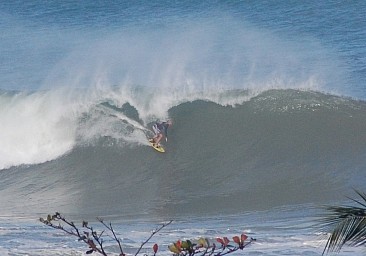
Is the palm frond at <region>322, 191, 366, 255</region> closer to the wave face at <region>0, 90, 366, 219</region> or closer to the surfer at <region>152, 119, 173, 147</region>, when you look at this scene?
the wave face at <region>0, 90, 366, 219</region>

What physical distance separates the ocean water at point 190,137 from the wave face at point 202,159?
4cm

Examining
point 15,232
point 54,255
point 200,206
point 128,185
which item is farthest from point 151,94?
point 54,255

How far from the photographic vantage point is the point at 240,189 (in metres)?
15.9

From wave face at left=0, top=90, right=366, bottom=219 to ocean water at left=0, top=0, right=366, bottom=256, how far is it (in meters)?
0.04

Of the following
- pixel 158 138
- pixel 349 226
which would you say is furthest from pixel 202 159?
pixel 349 226

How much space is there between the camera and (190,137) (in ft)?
63.4

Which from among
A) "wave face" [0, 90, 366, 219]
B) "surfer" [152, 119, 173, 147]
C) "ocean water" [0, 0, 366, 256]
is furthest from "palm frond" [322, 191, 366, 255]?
"surfer" [152, 119, 173, 147]

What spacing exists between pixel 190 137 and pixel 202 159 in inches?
50.9

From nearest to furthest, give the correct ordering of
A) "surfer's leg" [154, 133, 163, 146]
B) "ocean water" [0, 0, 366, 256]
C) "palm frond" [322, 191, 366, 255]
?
"palm frond" [322, 191, 366, 255] < "ocean water" [0, 0, 366, 256] < "surfer's leg" [154, 133, 163, 146]

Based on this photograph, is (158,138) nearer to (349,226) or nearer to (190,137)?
(190,137)

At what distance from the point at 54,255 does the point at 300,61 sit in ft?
65.9

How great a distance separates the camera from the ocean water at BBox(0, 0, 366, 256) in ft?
44.6

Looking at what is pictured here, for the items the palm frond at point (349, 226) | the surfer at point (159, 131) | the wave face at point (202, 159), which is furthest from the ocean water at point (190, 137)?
the palm frond at point (349, 226)

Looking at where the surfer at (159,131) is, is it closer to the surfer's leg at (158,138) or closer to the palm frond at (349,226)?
the surfer's leg at (158,138)
